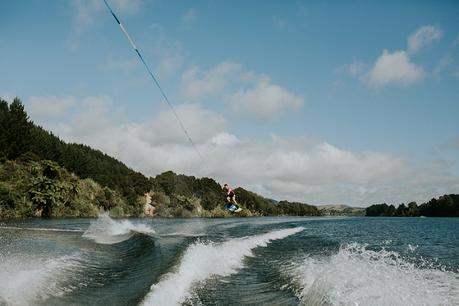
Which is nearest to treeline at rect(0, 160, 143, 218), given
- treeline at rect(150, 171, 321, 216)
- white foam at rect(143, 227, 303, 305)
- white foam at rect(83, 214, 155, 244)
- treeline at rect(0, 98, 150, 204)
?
treeline at rect(0, 98, 150, 204)

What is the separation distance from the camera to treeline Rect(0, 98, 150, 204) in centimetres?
6725

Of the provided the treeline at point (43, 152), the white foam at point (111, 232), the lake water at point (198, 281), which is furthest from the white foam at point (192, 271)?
the treeline at point (43, 152)

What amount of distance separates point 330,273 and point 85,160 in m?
83.6

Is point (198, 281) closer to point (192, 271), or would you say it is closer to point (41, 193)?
point (192, 271)

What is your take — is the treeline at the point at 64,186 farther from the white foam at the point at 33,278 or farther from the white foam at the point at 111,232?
the white foam at the point at 33,278

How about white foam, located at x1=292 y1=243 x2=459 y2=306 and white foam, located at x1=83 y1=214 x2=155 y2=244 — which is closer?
white foam, located at x1=292 y1=243 x2=459 y2=306

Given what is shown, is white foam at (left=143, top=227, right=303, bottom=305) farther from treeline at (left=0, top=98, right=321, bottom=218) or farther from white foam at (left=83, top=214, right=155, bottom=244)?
treeline at (left=0, top=98, right=321, bottom=218)

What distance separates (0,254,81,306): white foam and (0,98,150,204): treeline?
54695 mm

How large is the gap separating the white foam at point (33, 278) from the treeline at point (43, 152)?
54695 mm

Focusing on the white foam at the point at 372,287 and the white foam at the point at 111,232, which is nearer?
the white foam at the point at 372,287

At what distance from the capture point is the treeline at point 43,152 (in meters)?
67.2

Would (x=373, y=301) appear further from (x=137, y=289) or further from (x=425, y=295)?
(x=137, y=289)

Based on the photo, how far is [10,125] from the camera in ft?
229

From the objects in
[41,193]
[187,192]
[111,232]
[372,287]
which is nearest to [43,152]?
[41,193]
